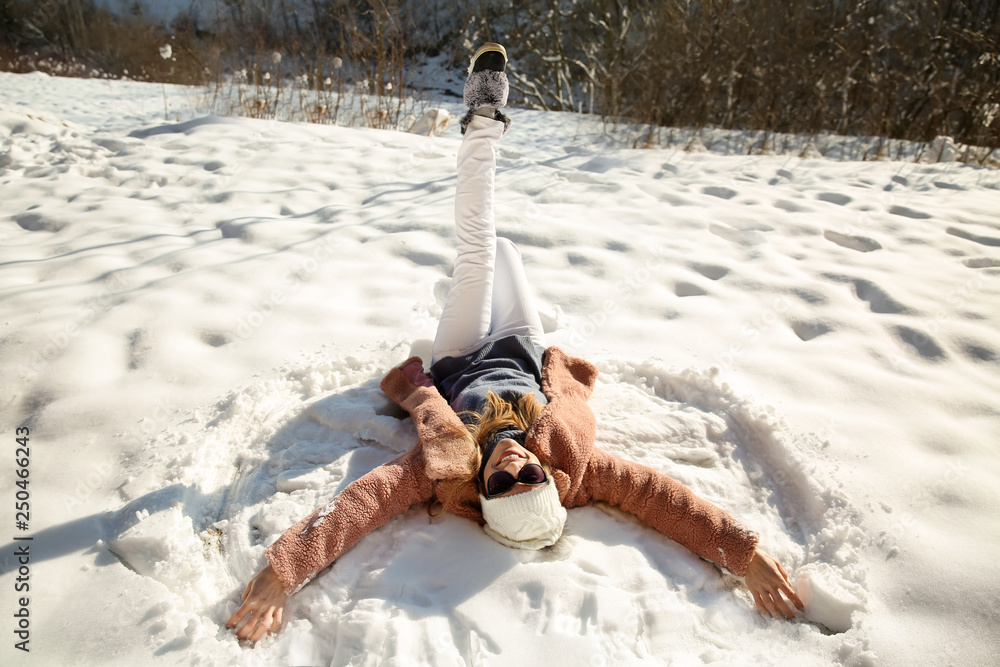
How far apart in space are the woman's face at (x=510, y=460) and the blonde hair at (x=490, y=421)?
8cm

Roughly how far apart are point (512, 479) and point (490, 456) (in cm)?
14

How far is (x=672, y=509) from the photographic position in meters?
1.71

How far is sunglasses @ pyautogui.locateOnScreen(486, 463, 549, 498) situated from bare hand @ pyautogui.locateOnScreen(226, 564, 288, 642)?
0.61m

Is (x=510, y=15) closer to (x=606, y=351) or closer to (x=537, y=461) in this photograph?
(x=606, y=351)

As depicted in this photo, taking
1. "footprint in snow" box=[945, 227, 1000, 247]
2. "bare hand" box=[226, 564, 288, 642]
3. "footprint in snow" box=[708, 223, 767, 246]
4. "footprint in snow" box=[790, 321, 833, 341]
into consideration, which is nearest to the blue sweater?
"bare hand" box=[226, 564, 288, 642]

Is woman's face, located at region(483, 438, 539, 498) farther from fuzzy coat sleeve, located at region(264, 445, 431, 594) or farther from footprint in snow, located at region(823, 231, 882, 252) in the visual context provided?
footprint in snow, located at region(823, 231, 882, 252)

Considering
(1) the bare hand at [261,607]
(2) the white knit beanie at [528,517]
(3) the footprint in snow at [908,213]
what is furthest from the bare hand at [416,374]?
(3) the footprint in snow at [908,213]

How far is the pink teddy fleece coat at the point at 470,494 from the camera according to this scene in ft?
5.18

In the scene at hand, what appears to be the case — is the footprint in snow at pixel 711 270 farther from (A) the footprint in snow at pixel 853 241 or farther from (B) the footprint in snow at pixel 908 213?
(B) the footprint in snow at pixel 908 213

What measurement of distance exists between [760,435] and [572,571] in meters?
1.01

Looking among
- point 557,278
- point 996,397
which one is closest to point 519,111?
point 557,278

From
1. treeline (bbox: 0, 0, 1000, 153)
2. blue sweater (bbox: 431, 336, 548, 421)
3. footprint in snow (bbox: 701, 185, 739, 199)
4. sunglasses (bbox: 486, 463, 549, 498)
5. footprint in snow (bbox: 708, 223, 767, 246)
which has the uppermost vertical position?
treeline (bbox: 0, 0, 1000, 153)

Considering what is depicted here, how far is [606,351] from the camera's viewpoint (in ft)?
8.55

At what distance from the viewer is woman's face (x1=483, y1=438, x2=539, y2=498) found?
158 centimetres
